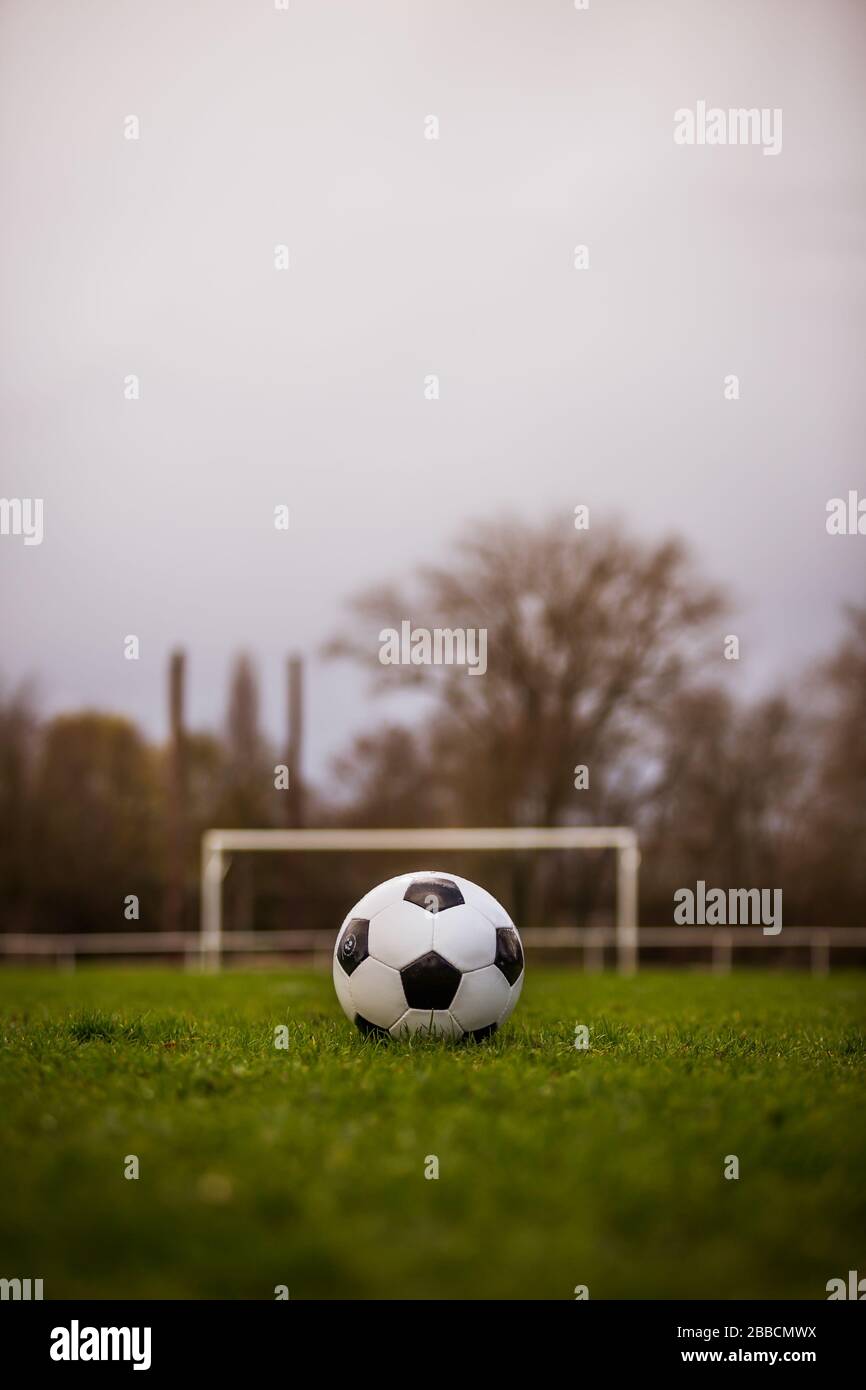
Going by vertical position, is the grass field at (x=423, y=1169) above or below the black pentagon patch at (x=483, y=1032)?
above

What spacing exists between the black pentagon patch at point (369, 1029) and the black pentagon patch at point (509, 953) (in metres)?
0.63

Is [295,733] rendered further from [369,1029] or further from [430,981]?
[430,981]

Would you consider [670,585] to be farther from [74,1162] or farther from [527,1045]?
[74,1162]

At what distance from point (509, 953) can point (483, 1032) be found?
40 cm

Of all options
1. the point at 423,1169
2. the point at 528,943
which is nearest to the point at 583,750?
the point at 528,943

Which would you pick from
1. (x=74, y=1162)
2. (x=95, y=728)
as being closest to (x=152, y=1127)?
(x=74, y=1162)

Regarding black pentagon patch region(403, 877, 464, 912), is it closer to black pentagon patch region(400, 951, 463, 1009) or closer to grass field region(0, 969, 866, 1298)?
black pentagon patch region(400, 951, 463, 1009)

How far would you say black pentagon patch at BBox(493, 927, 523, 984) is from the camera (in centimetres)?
519

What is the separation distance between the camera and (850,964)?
24.3 metres

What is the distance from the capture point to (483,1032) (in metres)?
5.27

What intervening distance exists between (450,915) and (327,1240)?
2704 mm

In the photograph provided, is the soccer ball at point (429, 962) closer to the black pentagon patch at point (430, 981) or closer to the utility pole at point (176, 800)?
the black pentagon patch at point (430, 981)

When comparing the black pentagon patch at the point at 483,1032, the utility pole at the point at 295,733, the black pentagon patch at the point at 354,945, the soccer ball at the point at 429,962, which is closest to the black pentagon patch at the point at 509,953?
the soccer ball at the point at 429,962

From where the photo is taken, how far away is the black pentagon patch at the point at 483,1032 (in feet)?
17.1
